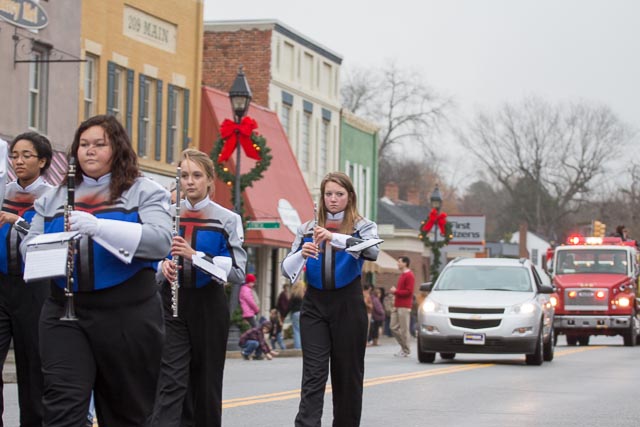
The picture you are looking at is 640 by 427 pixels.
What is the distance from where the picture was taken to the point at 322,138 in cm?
4847

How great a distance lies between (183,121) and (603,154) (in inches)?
2243

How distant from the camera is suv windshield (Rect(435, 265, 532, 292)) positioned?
23.4 metres

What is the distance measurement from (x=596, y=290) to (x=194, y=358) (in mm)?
27004

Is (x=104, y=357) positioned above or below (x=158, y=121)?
below

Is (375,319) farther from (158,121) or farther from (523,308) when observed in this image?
(523,308)

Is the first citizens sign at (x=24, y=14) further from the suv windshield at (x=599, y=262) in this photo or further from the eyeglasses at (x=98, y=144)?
the eyeglasses at (x=98, y=144)

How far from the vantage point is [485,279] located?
23562mm

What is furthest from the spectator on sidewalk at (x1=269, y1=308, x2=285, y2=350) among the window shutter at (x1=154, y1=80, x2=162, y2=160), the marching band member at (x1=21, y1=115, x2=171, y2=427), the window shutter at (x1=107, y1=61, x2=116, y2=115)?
the marching band member at (x1=21, y1=115, x2=171, y2=427)

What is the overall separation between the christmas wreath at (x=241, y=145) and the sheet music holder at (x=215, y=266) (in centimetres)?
1744

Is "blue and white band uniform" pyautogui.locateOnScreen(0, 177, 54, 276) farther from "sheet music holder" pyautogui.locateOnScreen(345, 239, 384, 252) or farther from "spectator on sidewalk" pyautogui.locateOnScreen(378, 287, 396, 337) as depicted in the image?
"spectator on sidewalk" pyautogui.locateOnScreen(378, 287, 396, 337)

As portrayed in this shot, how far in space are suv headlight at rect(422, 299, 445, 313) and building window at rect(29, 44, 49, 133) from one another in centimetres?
1066

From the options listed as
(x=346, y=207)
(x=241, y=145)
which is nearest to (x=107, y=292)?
(x=346, y=207)

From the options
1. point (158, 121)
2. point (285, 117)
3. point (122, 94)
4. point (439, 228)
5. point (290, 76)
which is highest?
point (290, 76)

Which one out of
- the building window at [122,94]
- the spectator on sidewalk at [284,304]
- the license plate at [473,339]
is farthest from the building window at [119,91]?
the license plate at [473,339]
